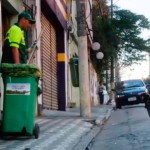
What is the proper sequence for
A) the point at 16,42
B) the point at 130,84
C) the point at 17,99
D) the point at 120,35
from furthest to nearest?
the point at 120,35 < the point at 130,84 < the point at 16,42 < the point at 17,99

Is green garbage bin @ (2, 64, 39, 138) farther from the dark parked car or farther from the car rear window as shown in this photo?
the car rear window

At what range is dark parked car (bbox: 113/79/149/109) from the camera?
75.0ft

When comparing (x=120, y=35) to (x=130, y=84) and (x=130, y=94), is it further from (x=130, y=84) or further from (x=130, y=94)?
(x=130, y=94)

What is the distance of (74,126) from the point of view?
10.8 meters

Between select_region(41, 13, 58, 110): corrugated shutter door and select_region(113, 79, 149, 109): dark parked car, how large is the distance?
470 cm

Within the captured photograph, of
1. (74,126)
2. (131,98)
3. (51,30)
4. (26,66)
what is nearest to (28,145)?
(26,66)

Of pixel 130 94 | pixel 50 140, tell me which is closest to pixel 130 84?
pixel 130 94

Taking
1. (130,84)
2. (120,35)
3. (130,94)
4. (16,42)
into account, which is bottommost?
(16,42)

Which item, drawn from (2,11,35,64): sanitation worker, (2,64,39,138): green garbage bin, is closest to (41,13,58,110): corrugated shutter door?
(2,11,35,64): sanitation worker

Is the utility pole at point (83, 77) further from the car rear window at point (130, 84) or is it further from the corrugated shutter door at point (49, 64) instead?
the car rear window at point (130, 84)

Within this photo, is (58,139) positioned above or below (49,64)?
below

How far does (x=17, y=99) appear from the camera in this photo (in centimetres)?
746

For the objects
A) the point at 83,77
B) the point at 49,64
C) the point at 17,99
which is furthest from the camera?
the point at 49,64

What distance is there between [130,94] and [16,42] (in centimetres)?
1582
